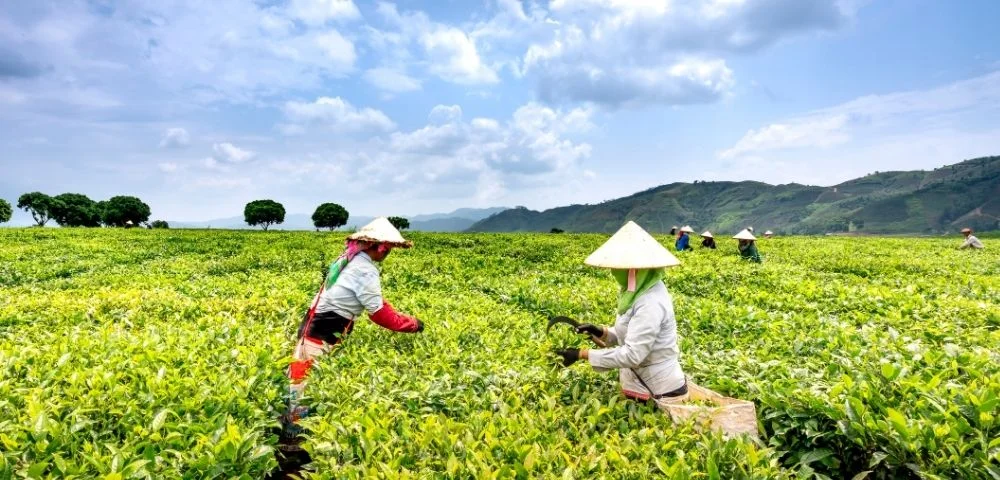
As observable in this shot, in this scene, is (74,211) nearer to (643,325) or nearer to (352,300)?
(352,300)

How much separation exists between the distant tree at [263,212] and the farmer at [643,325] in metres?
105

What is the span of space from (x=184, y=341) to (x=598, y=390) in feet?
14.7

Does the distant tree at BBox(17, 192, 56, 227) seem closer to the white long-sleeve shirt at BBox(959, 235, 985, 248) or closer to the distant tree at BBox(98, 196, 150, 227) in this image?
the distant tree at BBox(98, 196, 150, 227)

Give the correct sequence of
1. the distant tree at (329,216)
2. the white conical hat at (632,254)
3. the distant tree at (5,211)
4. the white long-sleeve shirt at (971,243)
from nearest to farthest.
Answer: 1. the white conical hat at (632,254)
2. the white long-sleeve shirt at (971,243)
3. the distant tree at (5,211)
4. the distant tree at (329,216)

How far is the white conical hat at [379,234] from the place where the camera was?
19.7 ft

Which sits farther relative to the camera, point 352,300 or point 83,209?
point 83,209

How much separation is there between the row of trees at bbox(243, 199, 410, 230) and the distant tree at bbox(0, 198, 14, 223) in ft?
110

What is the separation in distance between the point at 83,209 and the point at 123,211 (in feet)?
23.6

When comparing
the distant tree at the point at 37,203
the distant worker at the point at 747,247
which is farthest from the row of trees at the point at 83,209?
the distant worker at the point at 747,247

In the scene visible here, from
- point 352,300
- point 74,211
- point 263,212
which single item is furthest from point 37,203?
point 352,300

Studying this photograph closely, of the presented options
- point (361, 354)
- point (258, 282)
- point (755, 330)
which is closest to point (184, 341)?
point (361, 354)

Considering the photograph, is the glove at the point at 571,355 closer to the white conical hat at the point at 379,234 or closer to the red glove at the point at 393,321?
the red glove at the point at 393,321

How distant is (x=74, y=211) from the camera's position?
9000cm

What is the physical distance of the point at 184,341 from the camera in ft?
17.9
